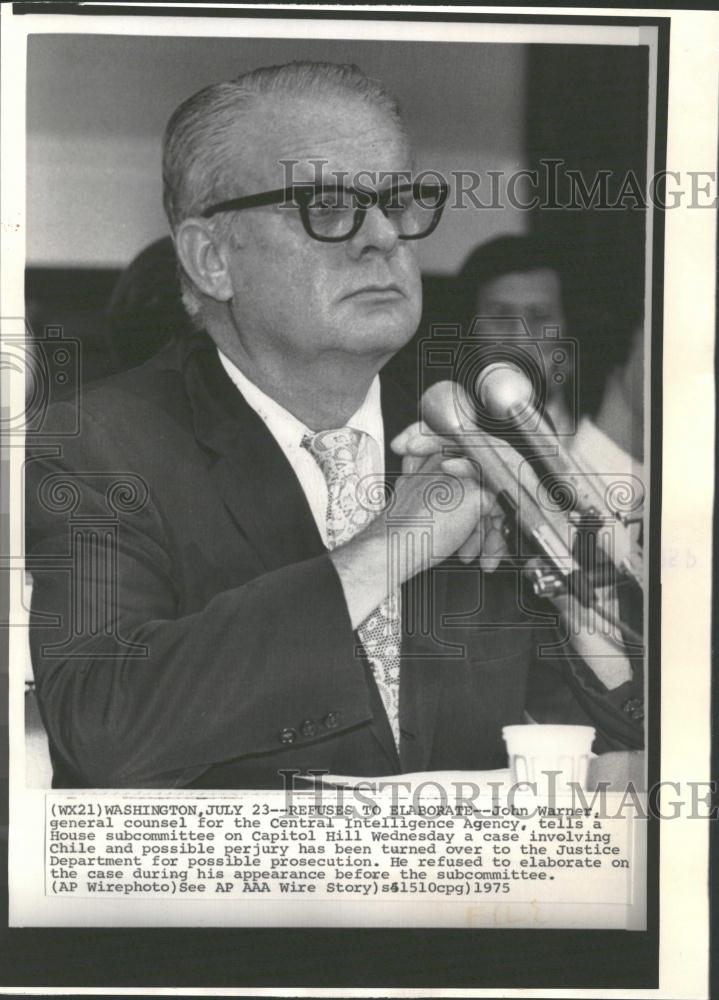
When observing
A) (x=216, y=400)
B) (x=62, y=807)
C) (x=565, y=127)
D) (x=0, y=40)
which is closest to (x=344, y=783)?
(x=62, y=807)

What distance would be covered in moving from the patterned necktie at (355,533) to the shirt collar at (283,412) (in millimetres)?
25

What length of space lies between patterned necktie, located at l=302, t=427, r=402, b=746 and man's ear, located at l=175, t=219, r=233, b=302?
209 mm

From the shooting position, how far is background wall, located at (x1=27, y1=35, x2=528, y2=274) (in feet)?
3.77

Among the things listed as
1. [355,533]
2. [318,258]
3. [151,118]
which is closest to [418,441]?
[355,533]

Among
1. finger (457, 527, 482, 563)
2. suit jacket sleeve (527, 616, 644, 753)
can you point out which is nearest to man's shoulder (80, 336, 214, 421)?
finger (457, 527, 482, 563)

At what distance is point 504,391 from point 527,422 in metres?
0.04

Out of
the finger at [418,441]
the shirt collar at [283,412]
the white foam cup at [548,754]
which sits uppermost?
the shirt collar at [283,412]

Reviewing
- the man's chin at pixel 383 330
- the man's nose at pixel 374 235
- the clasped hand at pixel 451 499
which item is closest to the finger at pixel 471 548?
the clasped hand at pixel 451 499

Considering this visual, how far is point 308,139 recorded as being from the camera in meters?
1.14

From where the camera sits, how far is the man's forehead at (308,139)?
1136 mm

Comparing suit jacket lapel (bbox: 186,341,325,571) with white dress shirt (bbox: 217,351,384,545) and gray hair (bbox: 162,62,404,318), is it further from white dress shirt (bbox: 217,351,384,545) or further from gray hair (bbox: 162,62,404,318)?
gray hair (bbox: 162,62,404,318)

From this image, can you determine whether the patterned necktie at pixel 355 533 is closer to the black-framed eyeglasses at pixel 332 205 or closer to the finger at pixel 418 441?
the finger at pixel 418 441

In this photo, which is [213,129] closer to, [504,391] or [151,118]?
[151,118]

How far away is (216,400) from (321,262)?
186 millimetres
